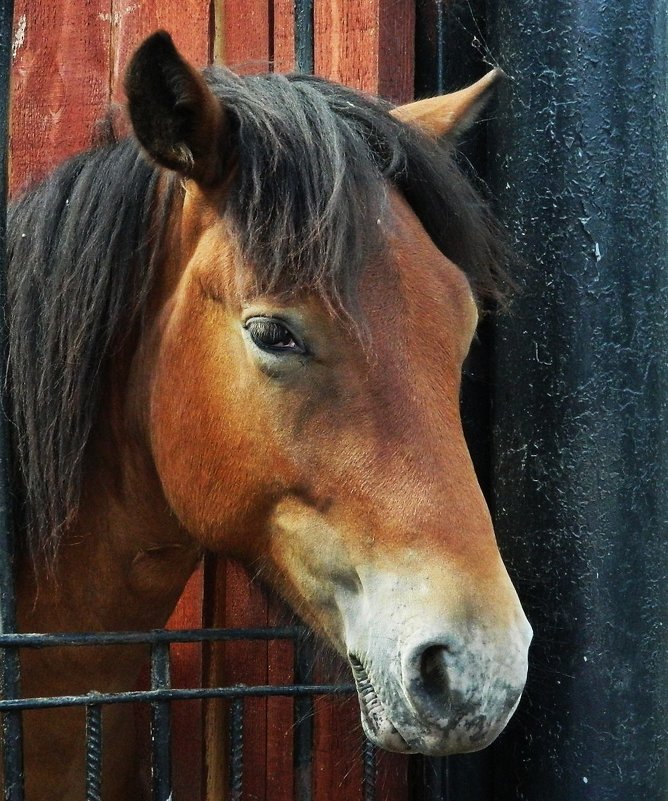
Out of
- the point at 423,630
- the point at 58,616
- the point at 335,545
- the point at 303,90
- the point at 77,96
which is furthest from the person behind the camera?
the point at 77,96

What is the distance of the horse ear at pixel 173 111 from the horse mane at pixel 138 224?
7 cm

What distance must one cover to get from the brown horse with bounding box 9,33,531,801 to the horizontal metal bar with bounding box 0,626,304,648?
0.17m

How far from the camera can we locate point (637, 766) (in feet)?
5.57

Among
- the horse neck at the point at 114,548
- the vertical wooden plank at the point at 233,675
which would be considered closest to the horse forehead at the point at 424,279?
the horse neck at the point at 114,548

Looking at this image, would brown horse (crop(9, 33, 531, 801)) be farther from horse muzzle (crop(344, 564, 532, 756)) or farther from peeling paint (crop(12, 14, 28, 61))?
peeling paint (crop(12, 14, 28, 61))

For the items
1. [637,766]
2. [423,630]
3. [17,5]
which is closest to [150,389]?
[423,630]

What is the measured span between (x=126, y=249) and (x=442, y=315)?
677 millimetres

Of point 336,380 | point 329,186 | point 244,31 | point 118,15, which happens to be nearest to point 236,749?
point 336,380

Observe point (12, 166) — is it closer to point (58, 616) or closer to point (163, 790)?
point (58, 616)

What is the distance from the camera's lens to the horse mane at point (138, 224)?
1491 mm

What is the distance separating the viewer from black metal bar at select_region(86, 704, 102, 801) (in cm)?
161

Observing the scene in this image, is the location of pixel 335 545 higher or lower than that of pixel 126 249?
lower

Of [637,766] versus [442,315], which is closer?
[442,315]

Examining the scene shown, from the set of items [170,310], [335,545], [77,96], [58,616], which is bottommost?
[58,616]
